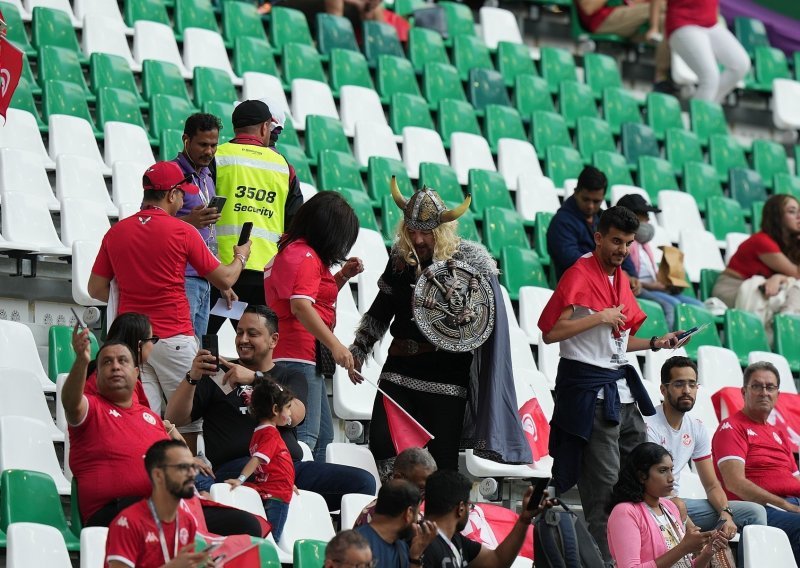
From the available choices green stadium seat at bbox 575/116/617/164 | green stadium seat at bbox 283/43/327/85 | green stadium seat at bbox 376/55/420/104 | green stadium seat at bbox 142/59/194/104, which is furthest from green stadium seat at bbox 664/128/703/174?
green stadium seat at bbox 142/59/194/104

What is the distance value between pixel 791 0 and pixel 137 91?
6.84 metres

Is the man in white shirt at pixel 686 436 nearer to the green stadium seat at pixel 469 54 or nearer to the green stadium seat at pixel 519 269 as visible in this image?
the green stadium seat at pixel 519 269

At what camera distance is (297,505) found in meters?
5.77

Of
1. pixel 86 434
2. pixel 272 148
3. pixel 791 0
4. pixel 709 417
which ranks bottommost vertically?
pixel 709 417

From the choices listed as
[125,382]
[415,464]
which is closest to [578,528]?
[415,464]

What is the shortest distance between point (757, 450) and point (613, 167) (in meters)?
3.66

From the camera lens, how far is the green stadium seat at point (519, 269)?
28.7 ft

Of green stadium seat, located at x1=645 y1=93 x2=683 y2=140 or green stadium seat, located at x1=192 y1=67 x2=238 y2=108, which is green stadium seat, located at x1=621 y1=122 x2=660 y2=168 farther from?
green stadium seat, located at x1=192 y1=67 x2=238 y2=108

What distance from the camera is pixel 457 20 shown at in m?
11.8

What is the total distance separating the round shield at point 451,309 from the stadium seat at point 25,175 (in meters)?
2.34

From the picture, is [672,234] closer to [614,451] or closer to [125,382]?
[614,451]

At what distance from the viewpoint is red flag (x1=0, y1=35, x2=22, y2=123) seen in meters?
6.61

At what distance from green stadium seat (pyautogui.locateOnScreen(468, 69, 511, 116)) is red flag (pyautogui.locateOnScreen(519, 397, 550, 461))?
4.12 meters

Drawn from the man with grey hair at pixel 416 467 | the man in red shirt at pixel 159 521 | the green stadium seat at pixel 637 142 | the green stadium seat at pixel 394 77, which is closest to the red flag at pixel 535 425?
the man with grey hair at pixel 416 467
